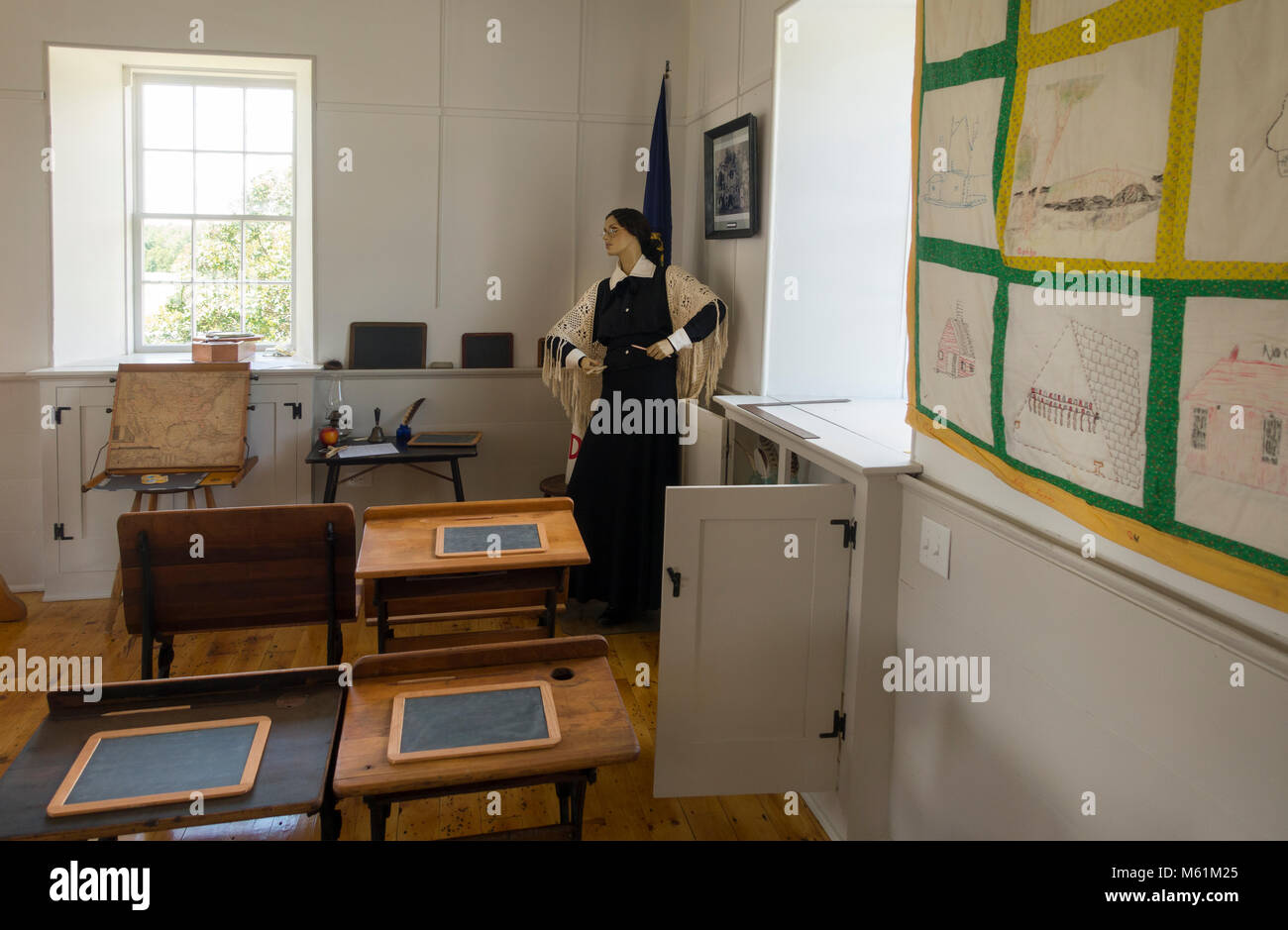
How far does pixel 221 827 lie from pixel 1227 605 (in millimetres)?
2701

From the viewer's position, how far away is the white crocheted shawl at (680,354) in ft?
14.3

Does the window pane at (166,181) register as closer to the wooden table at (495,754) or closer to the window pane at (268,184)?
the window pane at (268,184)

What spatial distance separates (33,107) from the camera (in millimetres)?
4648

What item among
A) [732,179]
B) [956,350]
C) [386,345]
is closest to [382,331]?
[386,345]

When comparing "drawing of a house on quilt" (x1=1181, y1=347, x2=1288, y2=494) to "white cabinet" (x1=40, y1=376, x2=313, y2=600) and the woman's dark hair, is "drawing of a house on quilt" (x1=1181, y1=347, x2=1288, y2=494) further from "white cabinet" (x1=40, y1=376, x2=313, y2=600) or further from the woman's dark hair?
"white cabinet" (x1=40, y1=376, x2=313, y2=600)

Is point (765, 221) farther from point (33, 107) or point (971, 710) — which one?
point (33, 107)

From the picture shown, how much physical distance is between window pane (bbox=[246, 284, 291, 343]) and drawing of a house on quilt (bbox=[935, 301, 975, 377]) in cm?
399

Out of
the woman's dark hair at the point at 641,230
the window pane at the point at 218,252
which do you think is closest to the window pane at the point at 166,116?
the window pane at the point at 218,252

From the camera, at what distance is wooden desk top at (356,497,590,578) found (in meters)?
2.79

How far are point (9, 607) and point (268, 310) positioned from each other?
1877 millimetres

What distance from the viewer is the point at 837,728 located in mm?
2885

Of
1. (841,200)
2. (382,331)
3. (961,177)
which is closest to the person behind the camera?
(961,177)

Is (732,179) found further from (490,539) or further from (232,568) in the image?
(232,568)
